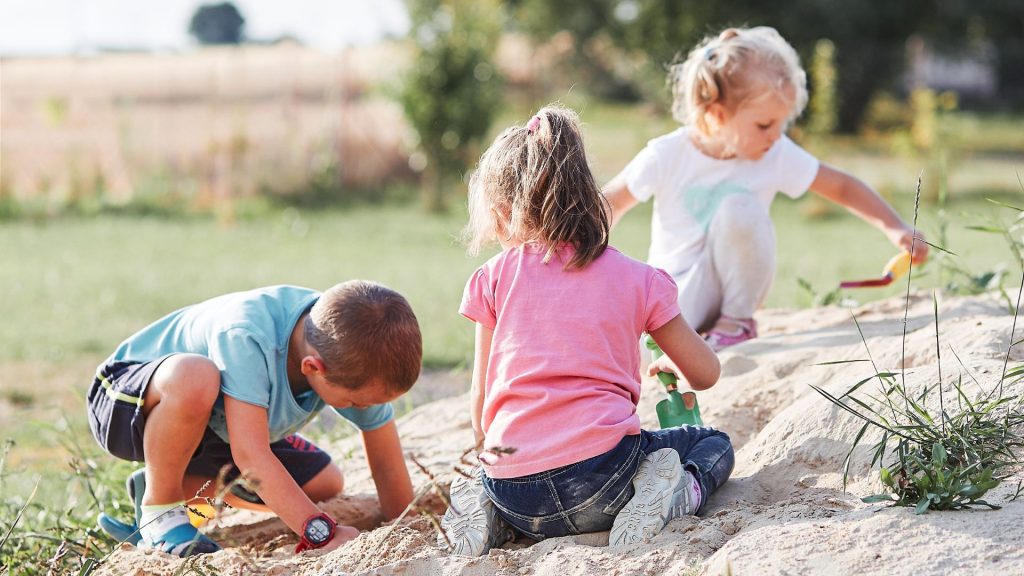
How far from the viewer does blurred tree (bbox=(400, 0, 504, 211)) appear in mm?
11984

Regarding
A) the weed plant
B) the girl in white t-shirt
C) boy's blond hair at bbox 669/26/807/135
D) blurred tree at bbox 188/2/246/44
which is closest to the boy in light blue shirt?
the weed plant

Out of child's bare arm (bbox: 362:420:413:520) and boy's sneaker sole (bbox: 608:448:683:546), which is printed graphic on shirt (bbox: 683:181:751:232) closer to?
child's bare arm (bbox: 362:420:413:520)

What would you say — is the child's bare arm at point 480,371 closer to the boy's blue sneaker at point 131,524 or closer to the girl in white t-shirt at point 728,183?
the boy's blue sneaker at point 131,524

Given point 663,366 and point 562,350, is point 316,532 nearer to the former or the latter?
point 562,350

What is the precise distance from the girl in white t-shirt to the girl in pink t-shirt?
130cm

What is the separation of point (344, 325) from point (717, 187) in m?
1.71

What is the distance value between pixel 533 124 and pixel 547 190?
0.17 meters

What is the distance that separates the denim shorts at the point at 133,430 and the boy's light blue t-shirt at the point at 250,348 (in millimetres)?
82

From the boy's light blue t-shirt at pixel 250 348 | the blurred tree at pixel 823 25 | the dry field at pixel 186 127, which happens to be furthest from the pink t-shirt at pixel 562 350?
the blurred tree at pixel 823 25

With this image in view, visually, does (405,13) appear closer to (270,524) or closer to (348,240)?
(348,240)

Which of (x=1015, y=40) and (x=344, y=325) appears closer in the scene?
(x=344, y=325)

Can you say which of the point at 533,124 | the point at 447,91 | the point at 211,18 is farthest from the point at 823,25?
the point at 211,18

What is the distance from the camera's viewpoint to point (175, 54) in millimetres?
13914

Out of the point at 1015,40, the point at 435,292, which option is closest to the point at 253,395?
the point at 435,292
